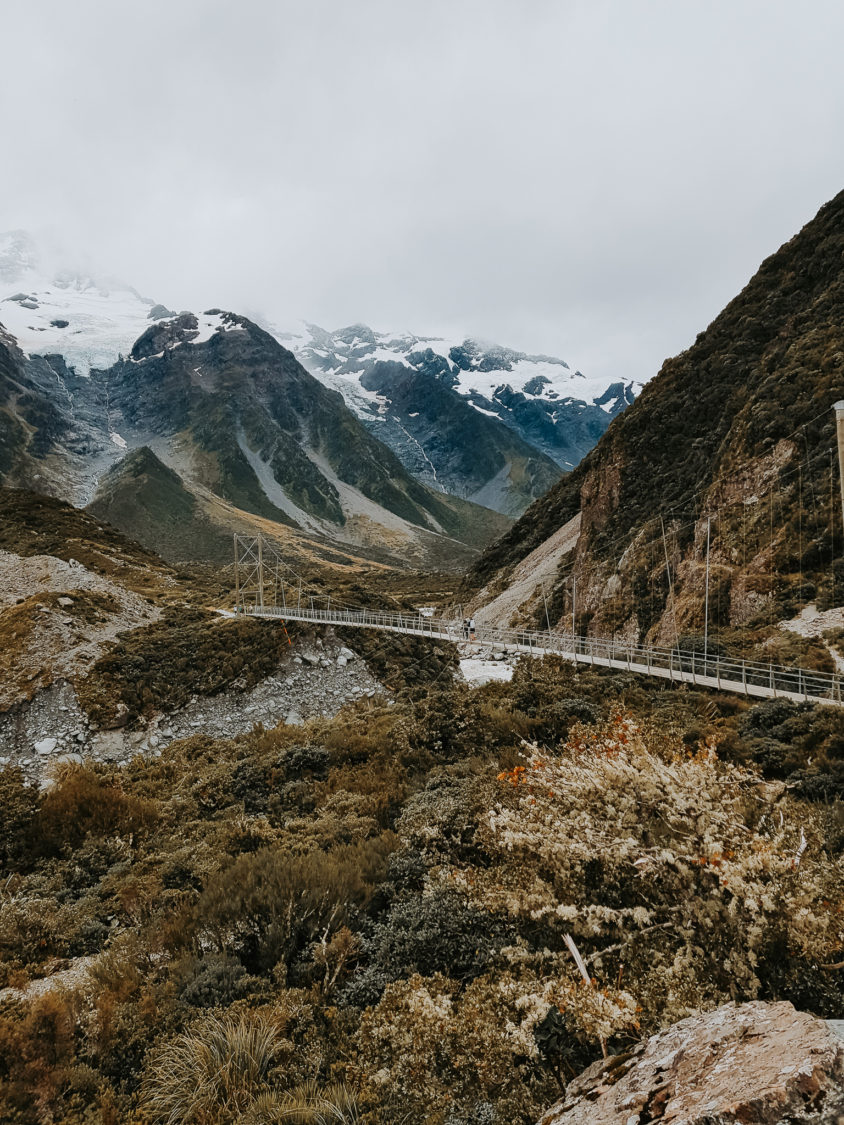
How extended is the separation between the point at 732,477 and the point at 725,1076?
115 feet

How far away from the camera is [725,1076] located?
131 inches

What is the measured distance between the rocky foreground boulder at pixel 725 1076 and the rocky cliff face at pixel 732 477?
23.5 meters

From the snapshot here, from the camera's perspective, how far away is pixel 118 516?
142375mm

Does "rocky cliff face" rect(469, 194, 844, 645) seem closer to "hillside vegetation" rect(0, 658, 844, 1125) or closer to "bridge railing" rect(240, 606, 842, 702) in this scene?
"bridge railing" rect(240, 606, 842, 702)

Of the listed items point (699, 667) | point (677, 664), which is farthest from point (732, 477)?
point (677, 664)

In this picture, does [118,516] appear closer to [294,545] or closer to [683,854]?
[294,545]

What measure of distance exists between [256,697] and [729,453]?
31.5 metres

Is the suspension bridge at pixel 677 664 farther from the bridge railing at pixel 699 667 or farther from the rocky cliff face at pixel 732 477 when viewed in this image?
the rocky cliff face at pixel 732 477

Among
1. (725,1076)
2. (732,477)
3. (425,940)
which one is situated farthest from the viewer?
(732,477)

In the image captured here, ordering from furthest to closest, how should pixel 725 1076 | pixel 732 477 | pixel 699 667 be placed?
pixel 732 477 < pixel 699 667 < pixel 725 1076

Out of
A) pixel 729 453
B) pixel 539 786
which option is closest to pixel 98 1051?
pixel 539 786

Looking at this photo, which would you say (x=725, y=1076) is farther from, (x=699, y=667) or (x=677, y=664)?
(x=699, y=667)

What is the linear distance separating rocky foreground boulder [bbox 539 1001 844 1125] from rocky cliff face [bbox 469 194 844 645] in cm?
2354

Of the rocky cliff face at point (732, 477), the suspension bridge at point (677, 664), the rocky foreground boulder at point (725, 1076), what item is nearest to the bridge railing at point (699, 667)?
the suspension bridge at point (677, 664)
